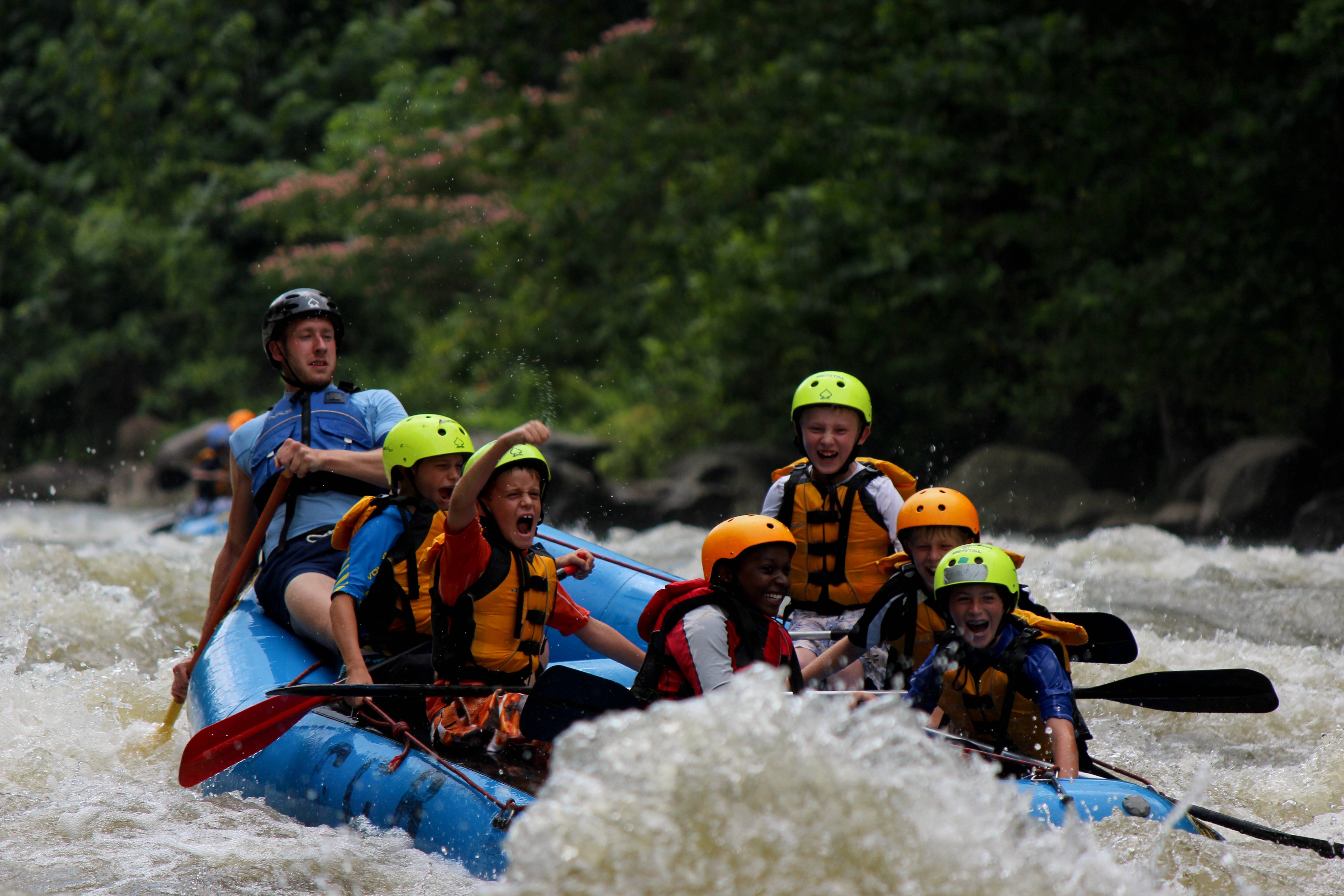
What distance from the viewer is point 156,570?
8.41 metres

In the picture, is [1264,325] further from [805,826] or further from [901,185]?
[805,826]

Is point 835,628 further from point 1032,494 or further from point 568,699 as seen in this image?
point 1032,494

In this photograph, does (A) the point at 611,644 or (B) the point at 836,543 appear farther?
(B) the point at 836,543

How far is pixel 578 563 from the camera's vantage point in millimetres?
3830

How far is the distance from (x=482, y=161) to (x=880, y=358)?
21.1 feet

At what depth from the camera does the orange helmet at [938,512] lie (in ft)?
12.5

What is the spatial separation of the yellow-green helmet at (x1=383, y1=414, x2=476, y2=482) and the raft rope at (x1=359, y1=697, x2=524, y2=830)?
723 millimetres

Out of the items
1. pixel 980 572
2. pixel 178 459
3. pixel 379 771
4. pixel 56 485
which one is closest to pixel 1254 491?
pixel 980 572

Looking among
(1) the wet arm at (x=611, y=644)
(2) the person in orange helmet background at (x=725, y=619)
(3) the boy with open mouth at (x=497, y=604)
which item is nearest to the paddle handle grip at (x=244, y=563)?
(3) the boy with open mouth at (x=497, y=604)

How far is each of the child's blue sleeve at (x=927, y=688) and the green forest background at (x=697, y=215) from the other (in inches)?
290

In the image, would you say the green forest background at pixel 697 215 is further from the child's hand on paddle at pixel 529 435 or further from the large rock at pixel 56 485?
the child's hand on paddle at pixel 529 435

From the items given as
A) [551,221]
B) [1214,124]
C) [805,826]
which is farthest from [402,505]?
[551,221]

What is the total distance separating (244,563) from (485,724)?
4.18 feet

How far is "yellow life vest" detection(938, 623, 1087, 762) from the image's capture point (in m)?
3.46
